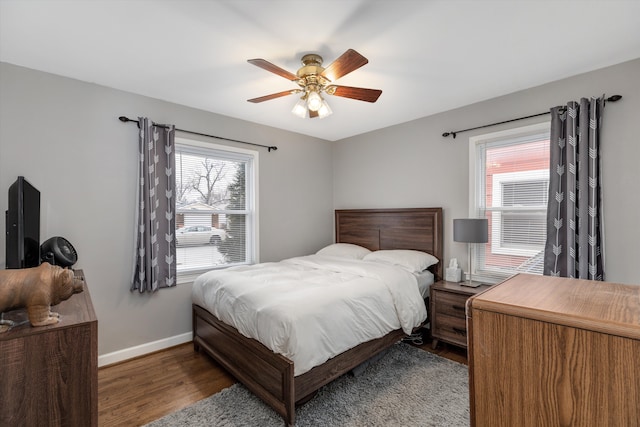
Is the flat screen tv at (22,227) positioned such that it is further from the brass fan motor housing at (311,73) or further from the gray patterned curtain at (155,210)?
the brass fan motor housing at (311,73)

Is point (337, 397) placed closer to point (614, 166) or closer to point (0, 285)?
point (0, 285)

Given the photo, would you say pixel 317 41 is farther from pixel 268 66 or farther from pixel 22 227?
pixel 22 227

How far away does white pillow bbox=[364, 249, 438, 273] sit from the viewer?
3.14 metres

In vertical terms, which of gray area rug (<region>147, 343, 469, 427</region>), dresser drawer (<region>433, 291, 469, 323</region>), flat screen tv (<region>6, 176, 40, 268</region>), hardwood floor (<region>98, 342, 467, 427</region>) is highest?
flat screen tv (<region>6, 176, 40, 268</region>)

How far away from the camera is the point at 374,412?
2.05 metres

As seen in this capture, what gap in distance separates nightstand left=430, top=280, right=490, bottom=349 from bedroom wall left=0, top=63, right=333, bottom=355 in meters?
2.59

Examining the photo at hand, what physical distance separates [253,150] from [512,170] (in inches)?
114

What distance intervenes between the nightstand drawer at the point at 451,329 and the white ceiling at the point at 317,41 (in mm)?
2188

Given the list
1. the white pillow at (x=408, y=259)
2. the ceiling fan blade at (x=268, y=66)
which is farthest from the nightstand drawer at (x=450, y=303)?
the ceiling fan blade at (x=268, y=66)

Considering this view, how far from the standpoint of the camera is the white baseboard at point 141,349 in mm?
2708

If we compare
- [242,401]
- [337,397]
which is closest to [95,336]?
[242,401]

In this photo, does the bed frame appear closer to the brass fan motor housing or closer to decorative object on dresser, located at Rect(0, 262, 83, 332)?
decorative object on dresser, located at Rect(0, 262, 83, 332)

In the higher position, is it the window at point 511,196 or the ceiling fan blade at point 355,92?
the ceiling fan blade at point 355,92

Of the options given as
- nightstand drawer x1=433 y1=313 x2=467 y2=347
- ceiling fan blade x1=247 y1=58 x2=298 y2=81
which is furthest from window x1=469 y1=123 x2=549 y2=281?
ceiling fan blade x1=247 y1=58 x2=298 y2=81
